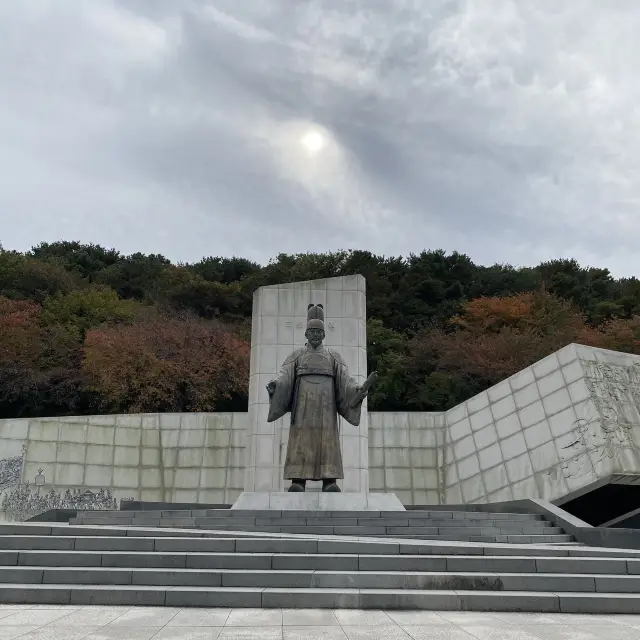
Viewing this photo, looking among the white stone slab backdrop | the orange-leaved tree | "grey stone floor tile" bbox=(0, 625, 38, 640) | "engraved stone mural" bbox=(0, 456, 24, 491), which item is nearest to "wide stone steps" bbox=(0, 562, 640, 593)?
"grey stone floor tile" bbox=(0, 625, 38, 640)

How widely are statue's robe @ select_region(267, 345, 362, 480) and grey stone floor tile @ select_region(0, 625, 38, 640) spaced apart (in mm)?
4948

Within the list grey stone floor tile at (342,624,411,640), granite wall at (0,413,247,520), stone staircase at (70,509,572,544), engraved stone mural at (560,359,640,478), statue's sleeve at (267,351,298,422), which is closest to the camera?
grey stone floor tile at (342,624,411,640)

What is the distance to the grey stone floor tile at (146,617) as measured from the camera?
4094 mm

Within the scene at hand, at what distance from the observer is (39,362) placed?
1922 centimetres

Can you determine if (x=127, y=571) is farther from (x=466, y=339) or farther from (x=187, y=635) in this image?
(x=466, y=339)

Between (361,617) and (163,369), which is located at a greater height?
(163,369)

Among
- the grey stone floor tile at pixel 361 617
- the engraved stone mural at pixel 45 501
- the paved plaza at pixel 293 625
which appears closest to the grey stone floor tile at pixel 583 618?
the paved plaza at pixel 293 625

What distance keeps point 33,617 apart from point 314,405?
16.7 ft

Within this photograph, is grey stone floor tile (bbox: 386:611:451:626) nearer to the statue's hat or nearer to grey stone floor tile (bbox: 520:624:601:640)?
grey stone floor tile (bbox: 520:624:601:640)

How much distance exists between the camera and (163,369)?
17.8 metres

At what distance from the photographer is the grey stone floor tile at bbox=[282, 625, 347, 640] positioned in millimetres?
3744

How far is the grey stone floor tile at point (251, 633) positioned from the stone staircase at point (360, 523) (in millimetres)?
3117

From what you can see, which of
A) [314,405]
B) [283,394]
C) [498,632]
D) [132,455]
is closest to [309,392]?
[314,405]

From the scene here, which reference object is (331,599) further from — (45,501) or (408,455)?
(408,455)
